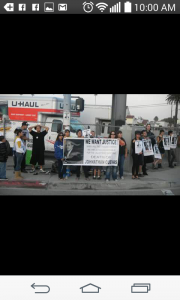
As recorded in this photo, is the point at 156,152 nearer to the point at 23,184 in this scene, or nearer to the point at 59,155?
the point at 59,155

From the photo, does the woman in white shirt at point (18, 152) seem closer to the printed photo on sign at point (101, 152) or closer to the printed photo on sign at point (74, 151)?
the printed photo on sign at point (74, 151)

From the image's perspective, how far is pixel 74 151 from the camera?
825cm

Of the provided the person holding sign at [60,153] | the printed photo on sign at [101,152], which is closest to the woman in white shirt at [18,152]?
the person holding sign at [60,153]

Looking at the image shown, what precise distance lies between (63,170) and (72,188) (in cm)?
103

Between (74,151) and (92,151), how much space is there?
62cm

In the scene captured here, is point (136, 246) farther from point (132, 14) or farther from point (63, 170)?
point (63, 170)

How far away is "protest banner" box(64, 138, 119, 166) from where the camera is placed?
8.23m

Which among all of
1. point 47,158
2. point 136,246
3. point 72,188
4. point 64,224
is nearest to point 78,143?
point 72,188

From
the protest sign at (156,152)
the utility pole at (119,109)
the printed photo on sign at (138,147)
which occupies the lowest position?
the protest sign at (156,152)

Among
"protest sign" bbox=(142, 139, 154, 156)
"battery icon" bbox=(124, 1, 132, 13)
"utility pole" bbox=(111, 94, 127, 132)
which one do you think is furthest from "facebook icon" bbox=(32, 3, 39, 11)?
"utility pole" bbox=(111, 94, 127, 132)

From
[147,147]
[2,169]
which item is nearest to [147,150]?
[147,147]

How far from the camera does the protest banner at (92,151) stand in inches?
324

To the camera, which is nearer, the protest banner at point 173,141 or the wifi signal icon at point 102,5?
the wifi signal icon at point 102,5

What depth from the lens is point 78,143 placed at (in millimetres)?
8289
